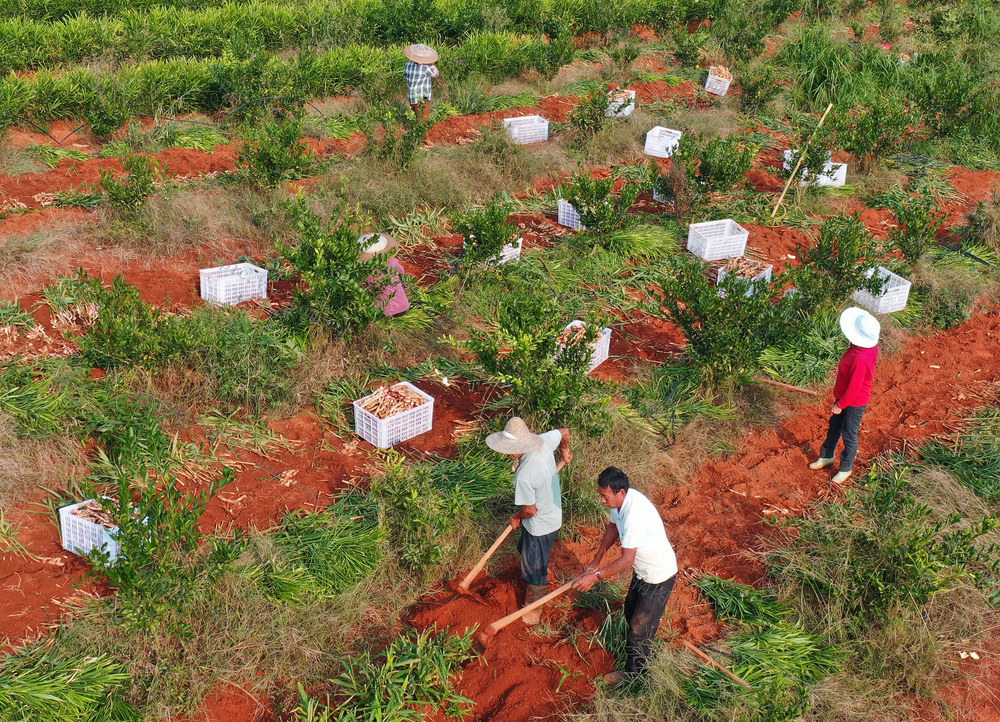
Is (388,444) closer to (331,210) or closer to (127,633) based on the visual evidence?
(127,633)

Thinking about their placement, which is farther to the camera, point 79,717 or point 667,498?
point 667,498

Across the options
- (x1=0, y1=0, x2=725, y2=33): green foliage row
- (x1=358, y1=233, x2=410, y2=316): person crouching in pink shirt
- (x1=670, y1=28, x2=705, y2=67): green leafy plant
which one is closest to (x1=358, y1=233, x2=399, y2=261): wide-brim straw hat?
(x1=358, y1=233, x2=410, y2=316): person crouching in pink shirt

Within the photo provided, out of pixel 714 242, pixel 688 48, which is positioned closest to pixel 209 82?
pixel 714 242

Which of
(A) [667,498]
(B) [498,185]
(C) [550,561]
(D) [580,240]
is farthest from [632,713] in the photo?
(B) [498,185]

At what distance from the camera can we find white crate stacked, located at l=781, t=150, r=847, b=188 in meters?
10.1

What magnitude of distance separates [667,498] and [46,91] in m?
9.08

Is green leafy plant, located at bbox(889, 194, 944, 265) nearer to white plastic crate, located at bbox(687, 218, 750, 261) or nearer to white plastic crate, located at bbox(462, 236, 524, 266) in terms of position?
white plastic crate, located at bbox(687, 218, 750, 261)

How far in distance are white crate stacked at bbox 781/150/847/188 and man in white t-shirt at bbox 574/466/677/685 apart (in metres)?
6.96

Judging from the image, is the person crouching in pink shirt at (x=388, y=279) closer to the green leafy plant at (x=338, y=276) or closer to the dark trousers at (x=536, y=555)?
the green leafy plant at (x=338, y=276)

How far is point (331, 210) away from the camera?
8758 mm

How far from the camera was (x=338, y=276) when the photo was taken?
21.2ft

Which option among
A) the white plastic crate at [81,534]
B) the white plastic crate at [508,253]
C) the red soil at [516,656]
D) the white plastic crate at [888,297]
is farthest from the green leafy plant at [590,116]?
the white plastic crate at [81,534]

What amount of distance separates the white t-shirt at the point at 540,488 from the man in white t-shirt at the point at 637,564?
15.4 inches

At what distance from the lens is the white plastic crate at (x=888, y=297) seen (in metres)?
8.12
